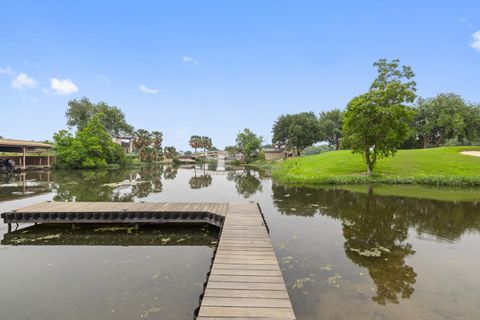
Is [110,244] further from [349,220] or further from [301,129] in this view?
[301,129]

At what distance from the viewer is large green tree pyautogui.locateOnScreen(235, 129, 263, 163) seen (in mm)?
79787

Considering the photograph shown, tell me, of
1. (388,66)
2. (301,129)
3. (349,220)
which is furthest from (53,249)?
(301,129)

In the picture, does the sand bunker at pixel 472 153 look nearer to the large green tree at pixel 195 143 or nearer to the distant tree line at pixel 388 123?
the distant tree line at pixel 388 123

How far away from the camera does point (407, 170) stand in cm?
3014

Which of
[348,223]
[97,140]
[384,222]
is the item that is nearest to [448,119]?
[384,222]

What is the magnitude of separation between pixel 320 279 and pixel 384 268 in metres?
2.51

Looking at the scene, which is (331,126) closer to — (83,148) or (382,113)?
(382,113)

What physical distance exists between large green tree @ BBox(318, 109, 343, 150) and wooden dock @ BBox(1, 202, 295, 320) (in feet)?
198

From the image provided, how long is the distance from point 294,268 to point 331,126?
234 feet

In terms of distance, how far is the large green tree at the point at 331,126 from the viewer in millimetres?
71875

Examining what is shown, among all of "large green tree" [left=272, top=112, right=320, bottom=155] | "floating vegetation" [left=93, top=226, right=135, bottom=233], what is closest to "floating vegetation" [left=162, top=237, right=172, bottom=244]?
"floating vegetation" [left=93, top=226, right=135, bottom=233]

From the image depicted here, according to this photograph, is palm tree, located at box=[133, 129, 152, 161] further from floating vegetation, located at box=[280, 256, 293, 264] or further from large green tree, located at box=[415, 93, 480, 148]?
floating vegetation, located at box=[280, 256, 293, 264]

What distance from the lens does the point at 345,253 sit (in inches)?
362

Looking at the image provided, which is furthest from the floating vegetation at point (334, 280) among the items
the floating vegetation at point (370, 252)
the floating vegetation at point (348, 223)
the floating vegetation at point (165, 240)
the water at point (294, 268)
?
the floating vegetation at point (165, 240)
